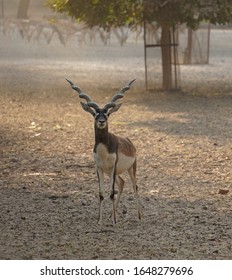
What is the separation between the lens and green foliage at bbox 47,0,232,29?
20891 mm

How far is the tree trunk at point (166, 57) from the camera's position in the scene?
23641 mm

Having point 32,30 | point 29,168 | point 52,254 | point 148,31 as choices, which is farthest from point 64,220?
point 32,30

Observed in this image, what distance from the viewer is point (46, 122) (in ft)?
57.8

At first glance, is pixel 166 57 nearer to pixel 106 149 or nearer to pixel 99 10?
pixel 99 10

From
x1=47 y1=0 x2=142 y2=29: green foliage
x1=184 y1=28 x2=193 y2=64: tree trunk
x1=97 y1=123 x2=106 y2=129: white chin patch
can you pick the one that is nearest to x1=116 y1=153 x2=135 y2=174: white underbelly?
x1=97 y1=123 x2=106 y2=129: white chin patch

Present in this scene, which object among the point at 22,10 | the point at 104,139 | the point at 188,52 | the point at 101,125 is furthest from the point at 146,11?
the point at 22,10

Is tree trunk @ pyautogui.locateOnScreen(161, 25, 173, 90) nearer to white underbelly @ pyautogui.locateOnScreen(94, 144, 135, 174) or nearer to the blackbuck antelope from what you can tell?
A: the blackbuck antelope

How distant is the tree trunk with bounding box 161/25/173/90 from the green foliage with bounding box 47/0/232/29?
73 centimetres

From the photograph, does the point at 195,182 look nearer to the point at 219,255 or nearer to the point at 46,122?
the point at 219,255

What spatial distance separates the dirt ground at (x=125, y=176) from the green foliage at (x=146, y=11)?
171 cm

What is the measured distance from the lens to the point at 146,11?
22.0 meters

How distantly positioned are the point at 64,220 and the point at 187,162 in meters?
3.89

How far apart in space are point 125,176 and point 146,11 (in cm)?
1073

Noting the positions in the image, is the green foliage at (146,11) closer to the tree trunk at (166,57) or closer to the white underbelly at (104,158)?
the tree trunk at (166,57)
